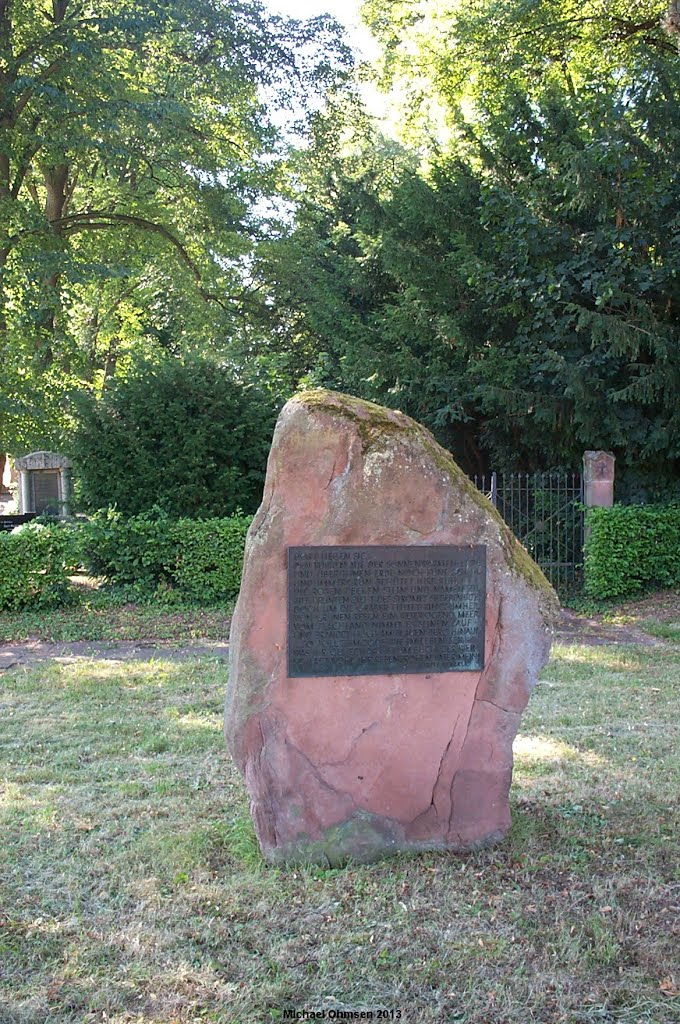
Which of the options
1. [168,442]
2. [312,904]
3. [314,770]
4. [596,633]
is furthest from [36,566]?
[312,904]

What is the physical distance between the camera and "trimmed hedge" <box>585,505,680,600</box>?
1246 cm

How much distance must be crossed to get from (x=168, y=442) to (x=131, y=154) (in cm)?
614

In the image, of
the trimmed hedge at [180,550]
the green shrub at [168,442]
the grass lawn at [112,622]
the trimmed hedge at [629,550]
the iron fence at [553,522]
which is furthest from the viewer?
the iron fence at [553,522]

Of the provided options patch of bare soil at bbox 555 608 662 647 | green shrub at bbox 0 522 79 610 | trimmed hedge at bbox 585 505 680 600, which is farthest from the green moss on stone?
trimmed hedge at bbox 585 505 680 600

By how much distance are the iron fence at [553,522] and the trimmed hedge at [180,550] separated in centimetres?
404

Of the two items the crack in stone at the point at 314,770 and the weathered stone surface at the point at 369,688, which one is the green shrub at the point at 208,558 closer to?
the weathered stone surface at the point at 369,688

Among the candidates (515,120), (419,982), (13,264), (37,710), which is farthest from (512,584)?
(13,264)

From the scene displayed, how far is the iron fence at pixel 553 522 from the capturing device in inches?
519

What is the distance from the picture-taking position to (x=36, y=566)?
1162 cm

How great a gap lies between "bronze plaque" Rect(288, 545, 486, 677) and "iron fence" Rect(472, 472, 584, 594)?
27.9 ft

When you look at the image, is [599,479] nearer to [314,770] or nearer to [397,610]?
[397,610]

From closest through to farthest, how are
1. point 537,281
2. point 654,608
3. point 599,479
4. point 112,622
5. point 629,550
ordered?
point 112,622 → point 654,608 → point 629,550 → point 599,479 → point 537,281

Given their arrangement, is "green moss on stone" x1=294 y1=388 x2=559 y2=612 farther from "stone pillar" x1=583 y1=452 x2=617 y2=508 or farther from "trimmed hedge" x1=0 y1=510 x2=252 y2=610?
"stone pillar" x1=583 y1=452 x2=617 y2=508

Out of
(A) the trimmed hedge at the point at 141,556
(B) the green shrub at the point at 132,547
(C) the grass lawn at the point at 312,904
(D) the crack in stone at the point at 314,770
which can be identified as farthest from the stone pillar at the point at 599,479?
(D) the crack in stone at the point at 314,770
